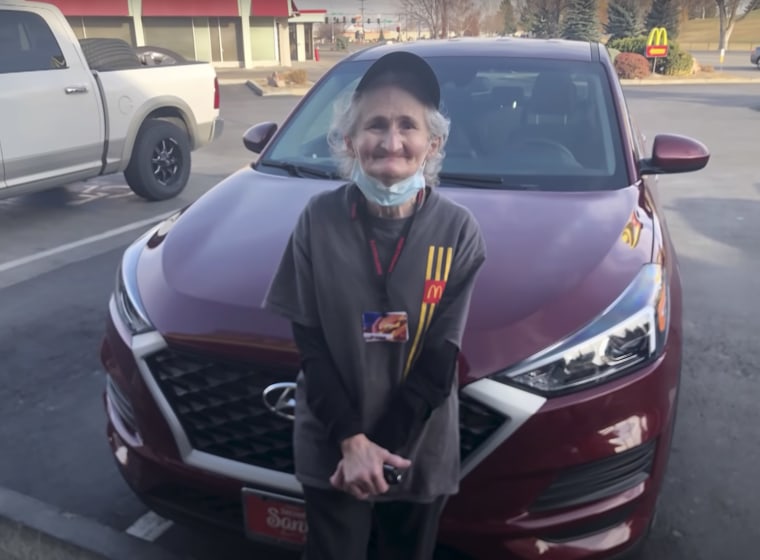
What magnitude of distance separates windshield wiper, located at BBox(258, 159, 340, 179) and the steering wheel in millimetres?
843

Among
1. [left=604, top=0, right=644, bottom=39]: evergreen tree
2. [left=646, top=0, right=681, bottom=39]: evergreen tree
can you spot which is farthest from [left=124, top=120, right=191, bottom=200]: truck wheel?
[left=646, top=0, right=681, bottom=39]: evergreen tree

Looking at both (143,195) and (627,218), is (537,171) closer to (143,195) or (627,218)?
(627,218)

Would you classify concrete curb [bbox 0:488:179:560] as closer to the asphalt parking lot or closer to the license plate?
the asphalt parking lot

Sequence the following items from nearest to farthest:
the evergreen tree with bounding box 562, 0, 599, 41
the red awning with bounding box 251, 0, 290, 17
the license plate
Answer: the license plate
the red awning with bounding box 251, 0, 290, 17
the evergreen tree with bounding box 562, 0, 599, 41

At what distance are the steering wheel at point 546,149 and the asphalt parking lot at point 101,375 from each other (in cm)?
132

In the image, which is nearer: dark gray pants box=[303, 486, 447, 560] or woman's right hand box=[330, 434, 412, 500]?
woman's right hand box=[330, 434, 412, 500]

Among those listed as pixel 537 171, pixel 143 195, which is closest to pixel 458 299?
pixel 537 171

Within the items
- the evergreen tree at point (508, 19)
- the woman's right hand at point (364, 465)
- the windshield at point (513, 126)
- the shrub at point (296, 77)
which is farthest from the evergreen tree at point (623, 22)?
the woman's right hand at point (364, 465)

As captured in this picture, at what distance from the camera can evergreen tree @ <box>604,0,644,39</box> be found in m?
39.3

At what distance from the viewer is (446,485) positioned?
1.87 meters

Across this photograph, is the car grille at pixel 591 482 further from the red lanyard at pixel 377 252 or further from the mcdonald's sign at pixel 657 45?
the mcdonald's sign at pixel 657 45

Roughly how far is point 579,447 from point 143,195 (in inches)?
268

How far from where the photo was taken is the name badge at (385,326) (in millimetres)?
1720

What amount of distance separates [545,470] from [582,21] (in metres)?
39.1
